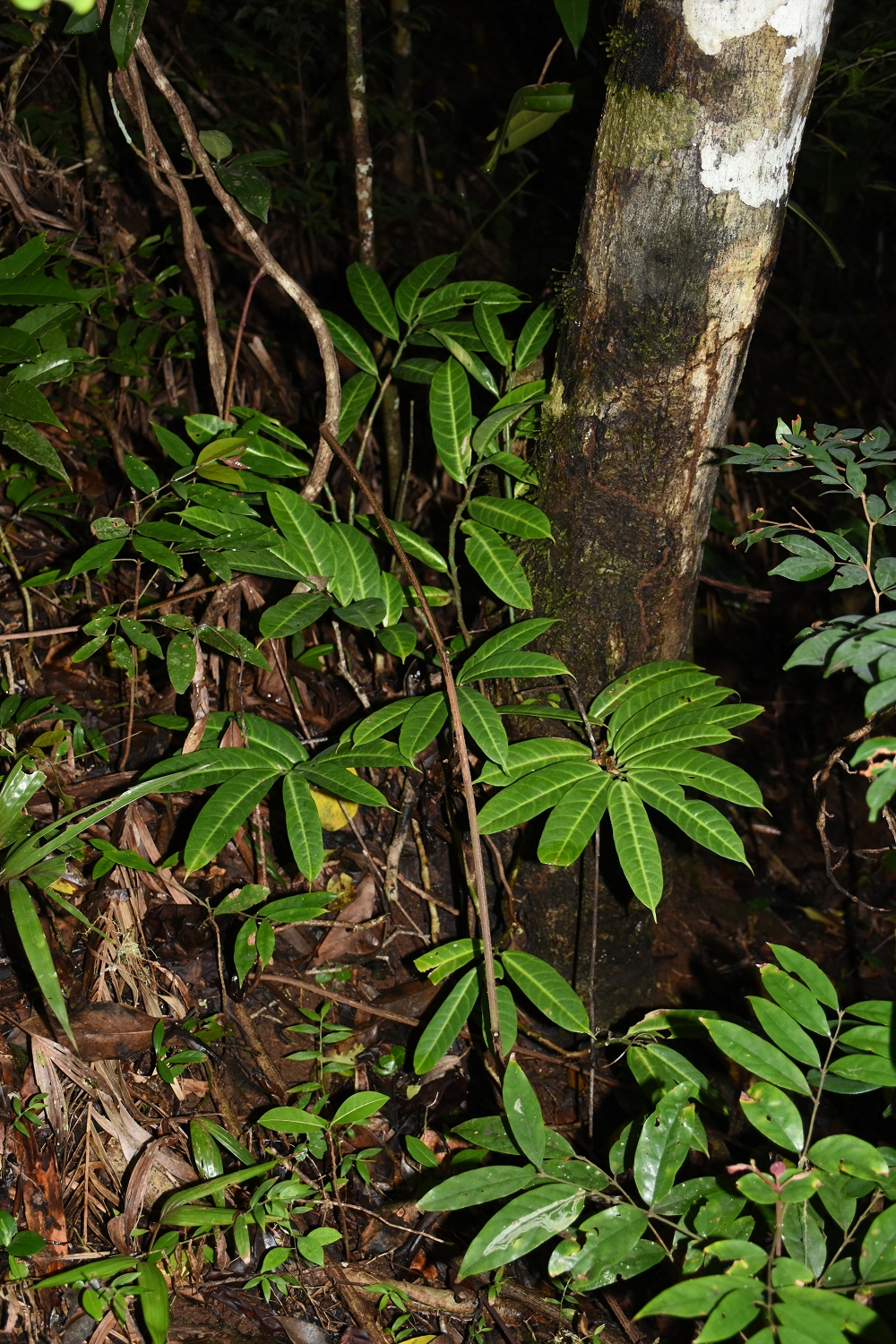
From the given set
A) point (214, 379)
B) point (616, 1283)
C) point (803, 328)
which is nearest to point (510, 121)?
point (214, 379)

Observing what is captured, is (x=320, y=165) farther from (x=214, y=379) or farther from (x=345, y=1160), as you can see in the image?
(x=345, y=1160)

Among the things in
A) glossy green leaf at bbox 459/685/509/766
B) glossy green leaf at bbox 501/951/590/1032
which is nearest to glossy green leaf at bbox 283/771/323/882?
glossy green leaf at bbox 459/685/509/766

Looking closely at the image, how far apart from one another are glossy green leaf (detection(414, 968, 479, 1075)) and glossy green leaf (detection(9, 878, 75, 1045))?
0.55m

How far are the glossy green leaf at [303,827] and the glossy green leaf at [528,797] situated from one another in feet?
0.91

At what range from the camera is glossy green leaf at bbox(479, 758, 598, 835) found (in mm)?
1481

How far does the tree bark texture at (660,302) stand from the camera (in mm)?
1409

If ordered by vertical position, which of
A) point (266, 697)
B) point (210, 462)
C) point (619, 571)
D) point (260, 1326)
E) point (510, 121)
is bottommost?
point (260, 1326)

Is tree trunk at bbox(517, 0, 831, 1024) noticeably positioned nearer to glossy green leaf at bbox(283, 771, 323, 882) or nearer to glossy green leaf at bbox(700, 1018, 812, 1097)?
glossy green leaf at bbox(283, 771, 323, 882)

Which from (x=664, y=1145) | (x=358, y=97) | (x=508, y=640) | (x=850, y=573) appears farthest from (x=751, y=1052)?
(x=358, y=97)

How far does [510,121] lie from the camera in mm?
1924

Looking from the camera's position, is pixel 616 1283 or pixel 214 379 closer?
pixel 616 1283

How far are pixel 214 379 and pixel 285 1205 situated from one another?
1.60 m

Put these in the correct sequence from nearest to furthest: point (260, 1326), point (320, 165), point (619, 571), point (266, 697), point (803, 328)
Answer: point (260, 1326)
point (619, 571)
point (266, 697)
point (320, 165)
point (803, 328)

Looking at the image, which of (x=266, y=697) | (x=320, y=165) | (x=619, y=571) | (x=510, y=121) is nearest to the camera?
(x=619, y=571)
